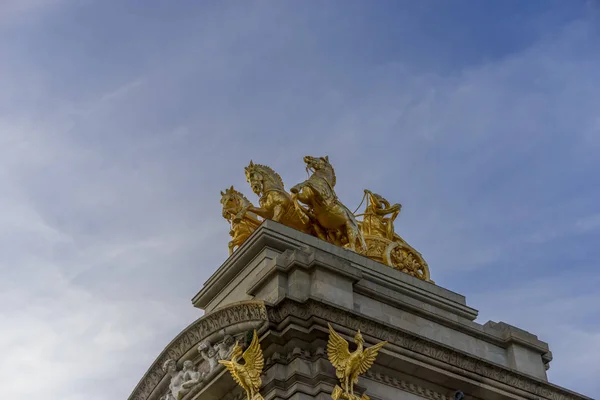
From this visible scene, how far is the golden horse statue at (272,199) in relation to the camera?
28795 mm

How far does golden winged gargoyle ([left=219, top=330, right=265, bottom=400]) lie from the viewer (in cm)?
2134

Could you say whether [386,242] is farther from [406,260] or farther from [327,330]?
[327,330]

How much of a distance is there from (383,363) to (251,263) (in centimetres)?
576

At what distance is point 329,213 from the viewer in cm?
2861

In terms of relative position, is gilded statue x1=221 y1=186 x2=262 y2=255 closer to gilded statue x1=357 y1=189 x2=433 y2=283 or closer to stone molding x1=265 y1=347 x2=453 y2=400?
gilded statue x1=357 y1=189 x2=433 y2=283

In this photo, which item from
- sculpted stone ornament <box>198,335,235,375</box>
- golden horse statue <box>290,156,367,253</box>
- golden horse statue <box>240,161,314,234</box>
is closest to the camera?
sculpted stone ornament <box>198,335,235,375</box>

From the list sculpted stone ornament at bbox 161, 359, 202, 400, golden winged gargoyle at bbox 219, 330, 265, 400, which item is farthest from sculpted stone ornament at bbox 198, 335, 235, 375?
golden winged gargoyle at bbox 219, 330, 265, 400

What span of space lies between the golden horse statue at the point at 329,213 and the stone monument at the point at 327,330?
34mm

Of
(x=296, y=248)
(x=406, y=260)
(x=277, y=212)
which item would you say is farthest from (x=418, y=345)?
(x=277, y=212)

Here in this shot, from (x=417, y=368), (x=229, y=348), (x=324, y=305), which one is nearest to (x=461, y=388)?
(x=417, y=368)

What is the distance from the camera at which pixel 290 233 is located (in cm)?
2692

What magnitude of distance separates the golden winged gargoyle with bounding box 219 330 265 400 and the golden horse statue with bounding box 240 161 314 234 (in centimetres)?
726

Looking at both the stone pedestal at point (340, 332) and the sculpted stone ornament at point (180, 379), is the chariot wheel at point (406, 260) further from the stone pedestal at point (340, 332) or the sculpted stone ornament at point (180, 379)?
the sculpted stone ornament at point (180, 379)

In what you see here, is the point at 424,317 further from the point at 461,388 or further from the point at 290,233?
the point at 290,233
